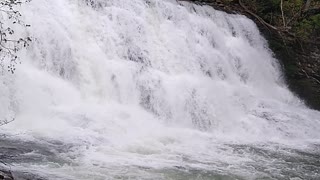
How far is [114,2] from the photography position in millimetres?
12906

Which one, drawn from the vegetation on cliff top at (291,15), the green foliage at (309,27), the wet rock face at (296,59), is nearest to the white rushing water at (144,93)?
the wet rock face at (296,59)

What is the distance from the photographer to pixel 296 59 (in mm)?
15992

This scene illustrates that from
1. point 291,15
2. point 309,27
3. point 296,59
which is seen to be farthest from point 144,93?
point 291,15

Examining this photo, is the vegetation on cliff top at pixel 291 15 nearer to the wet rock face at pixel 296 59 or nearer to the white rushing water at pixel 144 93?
the wet rock face at pixel 296 59

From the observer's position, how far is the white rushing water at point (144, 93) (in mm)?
8297

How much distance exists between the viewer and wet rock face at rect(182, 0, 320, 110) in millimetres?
15228

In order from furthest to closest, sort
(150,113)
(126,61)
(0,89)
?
(126,61) < (150,113) < (0,89)

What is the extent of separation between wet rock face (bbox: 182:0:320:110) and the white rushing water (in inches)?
16.5

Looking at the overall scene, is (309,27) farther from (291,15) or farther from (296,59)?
(296,59)

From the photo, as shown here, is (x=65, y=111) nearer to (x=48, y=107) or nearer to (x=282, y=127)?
(x=48, y=107)

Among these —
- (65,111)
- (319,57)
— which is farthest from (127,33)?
(319,57)

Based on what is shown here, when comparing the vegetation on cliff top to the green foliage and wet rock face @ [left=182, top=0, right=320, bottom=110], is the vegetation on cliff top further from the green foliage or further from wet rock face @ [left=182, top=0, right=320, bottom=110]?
wet rock face @ [left=182, top=0, right=320, bottom=110]

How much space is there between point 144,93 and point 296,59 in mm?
6991

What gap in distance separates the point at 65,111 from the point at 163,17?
5197 millimetres
